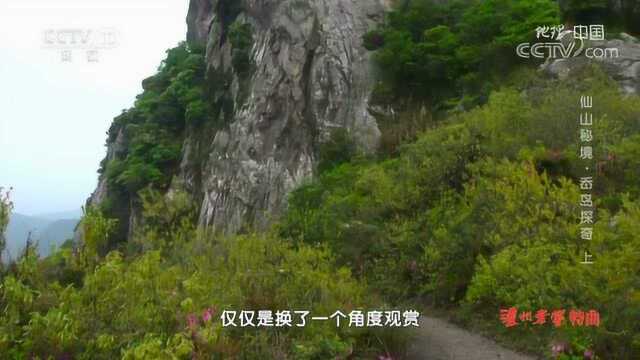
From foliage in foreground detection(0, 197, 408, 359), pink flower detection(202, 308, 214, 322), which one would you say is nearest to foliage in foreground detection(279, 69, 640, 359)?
foliage in foreground detection(0, 197, 408, 359)

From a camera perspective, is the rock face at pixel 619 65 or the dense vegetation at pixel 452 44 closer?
the rock face at pixel 619 65

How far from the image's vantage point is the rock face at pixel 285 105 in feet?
62.0

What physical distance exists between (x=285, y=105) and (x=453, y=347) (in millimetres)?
14696

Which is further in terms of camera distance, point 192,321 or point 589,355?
point 589,355

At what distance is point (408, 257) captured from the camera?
895 centimetres

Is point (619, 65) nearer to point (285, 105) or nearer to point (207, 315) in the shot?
point (285, 105)

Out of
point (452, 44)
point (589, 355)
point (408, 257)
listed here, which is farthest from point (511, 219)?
point (452, 44)

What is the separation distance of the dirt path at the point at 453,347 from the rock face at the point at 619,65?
6.39 metres

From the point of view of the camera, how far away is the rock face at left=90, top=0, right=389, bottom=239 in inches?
744

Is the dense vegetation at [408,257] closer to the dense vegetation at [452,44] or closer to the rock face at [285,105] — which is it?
the dense vegetation at [452,44]

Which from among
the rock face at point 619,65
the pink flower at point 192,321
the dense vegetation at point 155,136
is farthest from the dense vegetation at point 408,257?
the dense vegetation at point 155,136

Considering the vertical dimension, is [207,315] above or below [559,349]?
above

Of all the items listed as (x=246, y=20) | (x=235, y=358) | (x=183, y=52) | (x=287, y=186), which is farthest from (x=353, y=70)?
(x=235, y=358)

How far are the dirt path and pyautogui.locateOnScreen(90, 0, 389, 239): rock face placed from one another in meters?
10.7
